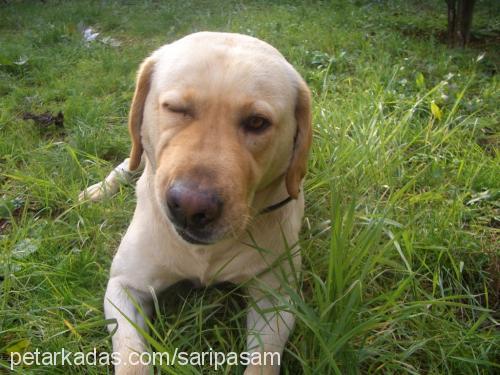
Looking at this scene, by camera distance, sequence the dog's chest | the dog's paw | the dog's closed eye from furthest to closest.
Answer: the dog's paw < the dog's chest < the dog's closed eye

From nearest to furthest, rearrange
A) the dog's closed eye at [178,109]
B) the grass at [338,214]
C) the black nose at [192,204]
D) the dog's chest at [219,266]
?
the black nose at [192,204], the dog's closed eye at [178,109], the grass at [338,214], the dog's chest at [219,266]

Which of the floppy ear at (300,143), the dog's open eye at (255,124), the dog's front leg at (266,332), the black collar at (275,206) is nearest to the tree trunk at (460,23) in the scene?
the floppy ear at (300,143)

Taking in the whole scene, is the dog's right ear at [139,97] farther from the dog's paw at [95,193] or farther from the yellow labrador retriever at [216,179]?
the dog's paw at [95,193]

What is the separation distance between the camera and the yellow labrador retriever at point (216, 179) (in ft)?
5.34

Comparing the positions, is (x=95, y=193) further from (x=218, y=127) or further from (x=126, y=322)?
(x=218, y=127)

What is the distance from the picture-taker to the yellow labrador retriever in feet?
5.34

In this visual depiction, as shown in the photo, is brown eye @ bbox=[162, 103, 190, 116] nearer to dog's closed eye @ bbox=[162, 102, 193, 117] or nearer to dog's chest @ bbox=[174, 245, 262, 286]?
dog's closed eye @ bbox=[162, 102, 193, 117]

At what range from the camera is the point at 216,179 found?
1.57 meters

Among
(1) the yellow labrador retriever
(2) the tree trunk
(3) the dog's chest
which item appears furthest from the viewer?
(2) the tree trunk

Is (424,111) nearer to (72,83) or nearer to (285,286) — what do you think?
(285,286)

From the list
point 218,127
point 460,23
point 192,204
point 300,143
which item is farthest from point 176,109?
point 460,23

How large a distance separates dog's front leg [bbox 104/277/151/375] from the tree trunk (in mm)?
4932

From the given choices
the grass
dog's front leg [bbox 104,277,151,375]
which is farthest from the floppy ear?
dog's front leg [bbox 104,277,151,375]

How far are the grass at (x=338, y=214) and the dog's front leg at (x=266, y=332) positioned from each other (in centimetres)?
6
